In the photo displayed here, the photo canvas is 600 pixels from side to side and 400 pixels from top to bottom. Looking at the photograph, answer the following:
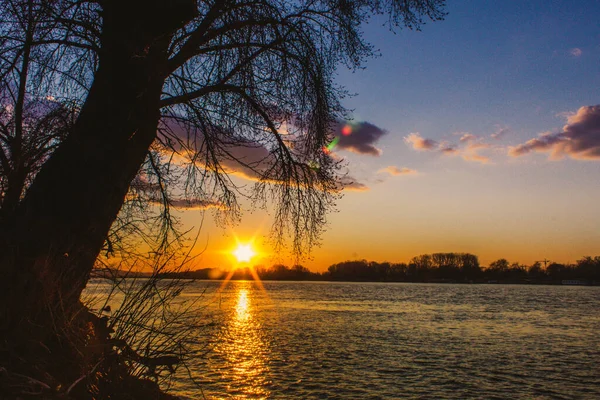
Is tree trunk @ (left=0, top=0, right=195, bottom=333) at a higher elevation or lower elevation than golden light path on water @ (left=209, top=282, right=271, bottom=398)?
higher

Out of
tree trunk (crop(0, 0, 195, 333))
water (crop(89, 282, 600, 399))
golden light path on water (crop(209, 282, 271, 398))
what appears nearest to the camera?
tree trunk (crop(0, 0, 195, 333))

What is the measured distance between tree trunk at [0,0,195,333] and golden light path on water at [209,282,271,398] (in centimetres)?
866

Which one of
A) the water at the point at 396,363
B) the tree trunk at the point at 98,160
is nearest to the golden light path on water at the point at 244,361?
the water at the point at 396,363

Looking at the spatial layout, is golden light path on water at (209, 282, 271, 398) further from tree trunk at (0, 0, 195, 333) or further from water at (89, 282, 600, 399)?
tree trunk at (0, 0, 195, 333)

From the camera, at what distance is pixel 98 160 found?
5.26 m

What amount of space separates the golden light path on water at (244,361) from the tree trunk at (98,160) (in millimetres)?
8655

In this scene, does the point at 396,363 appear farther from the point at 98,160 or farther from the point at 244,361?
the point at 98,160

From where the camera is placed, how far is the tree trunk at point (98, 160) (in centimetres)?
483

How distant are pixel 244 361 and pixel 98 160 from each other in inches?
544

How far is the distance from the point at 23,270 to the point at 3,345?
0.89 meters

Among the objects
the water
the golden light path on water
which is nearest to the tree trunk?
the water

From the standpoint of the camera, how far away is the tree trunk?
483 centimetres

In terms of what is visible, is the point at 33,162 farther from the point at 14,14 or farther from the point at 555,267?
the point at 555,267

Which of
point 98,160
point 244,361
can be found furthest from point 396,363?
point 98,160
